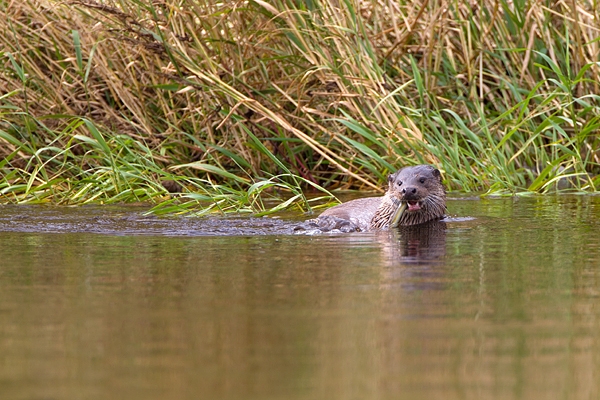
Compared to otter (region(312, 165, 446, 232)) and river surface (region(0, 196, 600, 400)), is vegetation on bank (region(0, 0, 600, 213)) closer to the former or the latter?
otter (region(312, 165, 446, 232))

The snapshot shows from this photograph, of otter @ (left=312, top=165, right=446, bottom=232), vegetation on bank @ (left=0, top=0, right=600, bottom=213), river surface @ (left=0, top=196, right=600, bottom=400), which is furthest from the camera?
vegetation on bank @ (left=0, top=0, right=600, bottom=213)

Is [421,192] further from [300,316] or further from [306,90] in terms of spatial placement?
[300,316]

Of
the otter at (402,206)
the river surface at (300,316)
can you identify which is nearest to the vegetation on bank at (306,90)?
the otter at (402,206)

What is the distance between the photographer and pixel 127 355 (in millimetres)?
2373

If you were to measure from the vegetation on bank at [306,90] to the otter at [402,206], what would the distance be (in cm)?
85

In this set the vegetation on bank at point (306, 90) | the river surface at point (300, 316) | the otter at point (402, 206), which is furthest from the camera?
the vegetation on bank at point (306, 90)

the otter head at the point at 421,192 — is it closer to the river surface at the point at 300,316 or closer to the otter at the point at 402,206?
the otter at the point at 402,206

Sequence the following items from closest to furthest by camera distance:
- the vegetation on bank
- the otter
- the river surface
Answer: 1. the river surface
2. the otter
3. the vegetation on bank

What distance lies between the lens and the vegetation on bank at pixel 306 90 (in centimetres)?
710

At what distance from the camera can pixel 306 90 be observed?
292 inches

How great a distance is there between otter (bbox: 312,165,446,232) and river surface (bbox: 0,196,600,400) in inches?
33.5

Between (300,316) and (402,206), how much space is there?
310cm

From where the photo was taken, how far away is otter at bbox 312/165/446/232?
578 cm

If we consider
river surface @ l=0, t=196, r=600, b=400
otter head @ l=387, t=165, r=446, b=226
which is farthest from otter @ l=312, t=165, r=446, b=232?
river surface @ l=0, t=196, r=600, b=400
